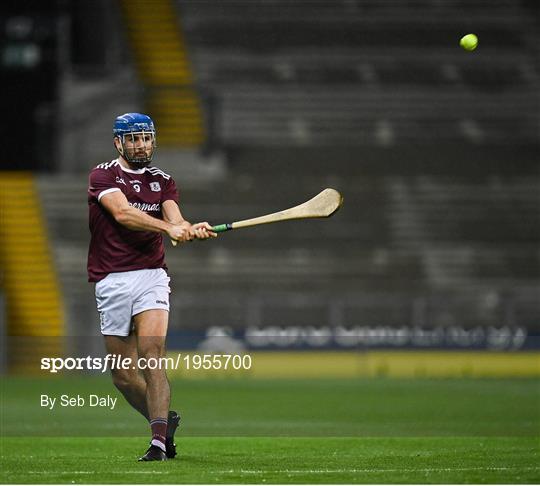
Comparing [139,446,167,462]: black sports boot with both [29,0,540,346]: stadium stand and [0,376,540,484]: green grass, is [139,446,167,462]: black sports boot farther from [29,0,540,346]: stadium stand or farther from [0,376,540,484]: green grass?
[29,0,540,346]: stadium stand

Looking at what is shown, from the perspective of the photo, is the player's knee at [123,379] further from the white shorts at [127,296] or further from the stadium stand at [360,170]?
the stadium stand at [360,170]

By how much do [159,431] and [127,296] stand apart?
2.80 ft

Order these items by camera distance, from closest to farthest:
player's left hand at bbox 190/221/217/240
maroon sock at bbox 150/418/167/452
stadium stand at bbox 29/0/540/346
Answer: maroon sock at bbox 150/418/167/452 < player's left hand at bbox 190/221/217/240 < stadium stand at bbox 29/0/540/346

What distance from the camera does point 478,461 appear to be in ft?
30.4

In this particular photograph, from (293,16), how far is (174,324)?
860 cm

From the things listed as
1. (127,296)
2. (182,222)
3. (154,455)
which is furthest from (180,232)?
(154,455)

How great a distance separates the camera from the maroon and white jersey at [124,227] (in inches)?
367

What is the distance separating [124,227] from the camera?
9289 millimetres

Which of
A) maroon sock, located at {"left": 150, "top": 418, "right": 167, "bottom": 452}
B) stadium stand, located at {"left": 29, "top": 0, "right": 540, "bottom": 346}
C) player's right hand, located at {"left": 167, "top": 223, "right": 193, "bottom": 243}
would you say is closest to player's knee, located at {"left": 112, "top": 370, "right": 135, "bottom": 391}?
maroon sock, located at {"left": 150, "top": 418, "right": 167, "bottom": 452}

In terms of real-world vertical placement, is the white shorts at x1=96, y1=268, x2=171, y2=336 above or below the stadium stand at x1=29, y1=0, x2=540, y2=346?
below

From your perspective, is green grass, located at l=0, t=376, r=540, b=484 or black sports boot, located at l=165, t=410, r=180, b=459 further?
black sports boot, located at l=165, t=410, r=180, b=459

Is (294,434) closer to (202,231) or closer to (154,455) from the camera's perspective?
(154,455)

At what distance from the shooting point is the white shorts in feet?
30.3

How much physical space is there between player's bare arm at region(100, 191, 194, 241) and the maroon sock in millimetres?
1116
